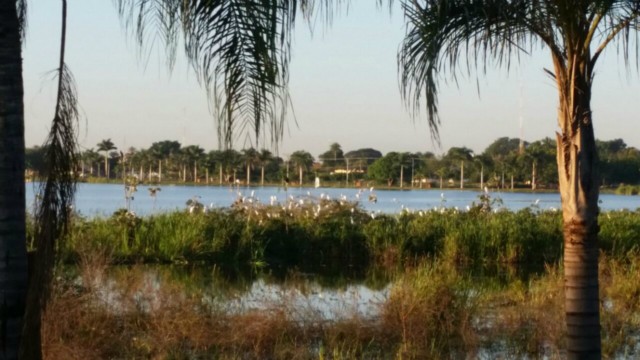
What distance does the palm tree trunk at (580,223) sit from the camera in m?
6.21

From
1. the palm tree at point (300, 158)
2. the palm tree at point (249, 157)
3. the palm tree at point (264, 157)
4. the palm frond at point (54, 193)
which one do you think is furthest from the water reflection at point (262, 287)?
the palm tree at point (249, 157)

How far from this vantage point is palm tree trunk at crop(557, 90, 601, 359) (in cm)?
621

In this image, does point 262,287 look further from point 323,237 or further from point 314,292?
point 323,237

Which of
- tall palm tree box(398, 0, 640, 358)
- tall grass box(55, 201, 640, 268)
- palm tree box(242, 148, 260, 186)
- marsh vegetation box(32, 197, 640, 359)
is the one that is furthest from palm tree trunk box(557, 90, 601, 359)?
tall grass box(55, 201, 640, 268)

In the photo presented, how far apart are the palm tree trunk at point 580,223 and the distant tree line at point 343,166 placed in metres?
0.89

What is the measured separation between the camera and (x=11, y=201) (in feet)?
15.5

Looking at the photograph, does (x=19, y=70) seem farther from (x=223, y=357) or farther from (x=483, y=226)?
(x=483, y=226)

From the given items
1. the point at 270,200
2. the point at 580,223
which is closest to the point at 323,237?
the point at 270,200

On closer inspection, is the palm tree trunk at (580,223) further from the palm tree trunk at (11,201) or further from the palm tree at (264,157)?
the palm tree trunk at (11,201)

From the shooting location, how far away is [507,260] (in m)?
20.5

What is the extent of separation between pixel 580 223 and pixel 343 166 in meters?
11.2

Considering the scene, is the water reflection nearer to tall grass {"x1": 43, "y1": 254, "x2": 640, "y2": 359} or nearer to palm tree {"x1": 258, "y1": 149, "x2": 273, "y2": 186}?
tall grass {"x1": 43, "y1": 254, "x2": 640, "y2": 359}

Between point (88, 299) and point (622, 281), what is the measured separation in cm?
700

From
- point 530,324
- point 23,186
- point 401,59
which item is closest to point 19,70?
point 23,186
